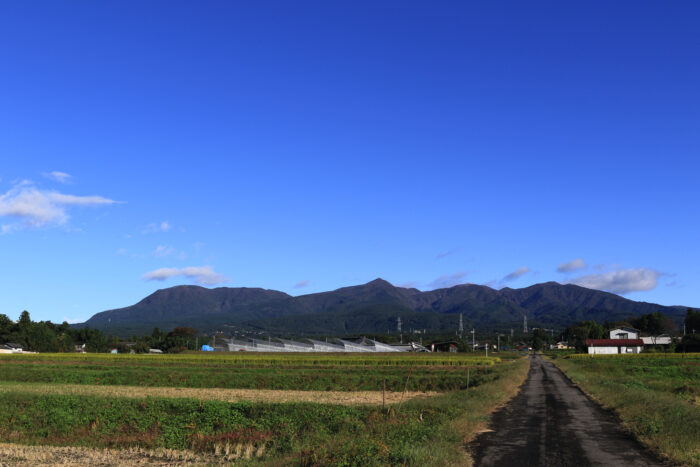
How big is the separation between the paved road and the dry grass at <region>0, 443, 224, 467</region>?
1157cm

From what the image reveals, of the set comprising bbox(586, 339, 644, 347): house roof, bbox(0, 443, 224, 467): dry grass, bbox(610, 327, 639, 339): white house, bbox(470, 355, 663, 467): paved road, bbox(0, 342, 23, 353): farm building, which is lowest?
bbox(0, 443, 224, 467): dry grass

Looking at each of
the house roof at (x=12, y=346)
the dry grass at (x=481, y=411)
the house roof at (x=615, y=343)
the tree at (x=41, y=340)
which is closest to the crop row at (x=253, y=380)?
the dry grass at (x=481, y=411)

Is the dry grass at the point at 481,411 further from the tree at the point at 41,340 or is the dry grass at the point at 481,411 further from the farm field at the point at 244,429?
the tree at the point at 41,340

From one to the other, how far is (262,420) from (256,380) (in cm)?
3210

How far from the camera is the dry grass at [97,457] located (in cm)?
2500

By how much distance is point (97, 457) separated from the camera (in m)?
26.5

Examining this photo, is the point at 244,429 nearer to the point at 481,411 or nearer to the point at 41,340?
the point at 481,411

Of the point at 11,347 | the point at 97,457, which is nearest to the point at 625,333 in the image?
the point at 11,347

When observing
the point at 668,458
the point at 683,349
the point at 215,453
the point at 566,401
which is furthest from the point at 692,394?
the point at 683,349

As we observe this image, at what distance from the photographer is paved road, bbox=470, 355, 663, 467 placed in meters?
20.7

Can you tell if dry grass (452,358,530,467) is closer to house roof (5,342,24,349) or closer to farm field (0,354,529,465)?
farm field (0,354,529,465)

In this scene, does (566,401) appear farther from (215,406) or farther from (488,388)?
(215,406)

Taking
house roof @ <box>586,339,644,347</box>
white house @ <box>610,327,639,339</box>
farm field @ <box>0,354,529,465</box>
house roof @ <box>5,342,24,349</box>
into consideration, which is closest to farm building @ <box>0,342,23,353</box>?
house roof @ <box>5,342,24,349</box>

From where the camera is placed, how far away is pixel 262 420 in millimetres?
32031
